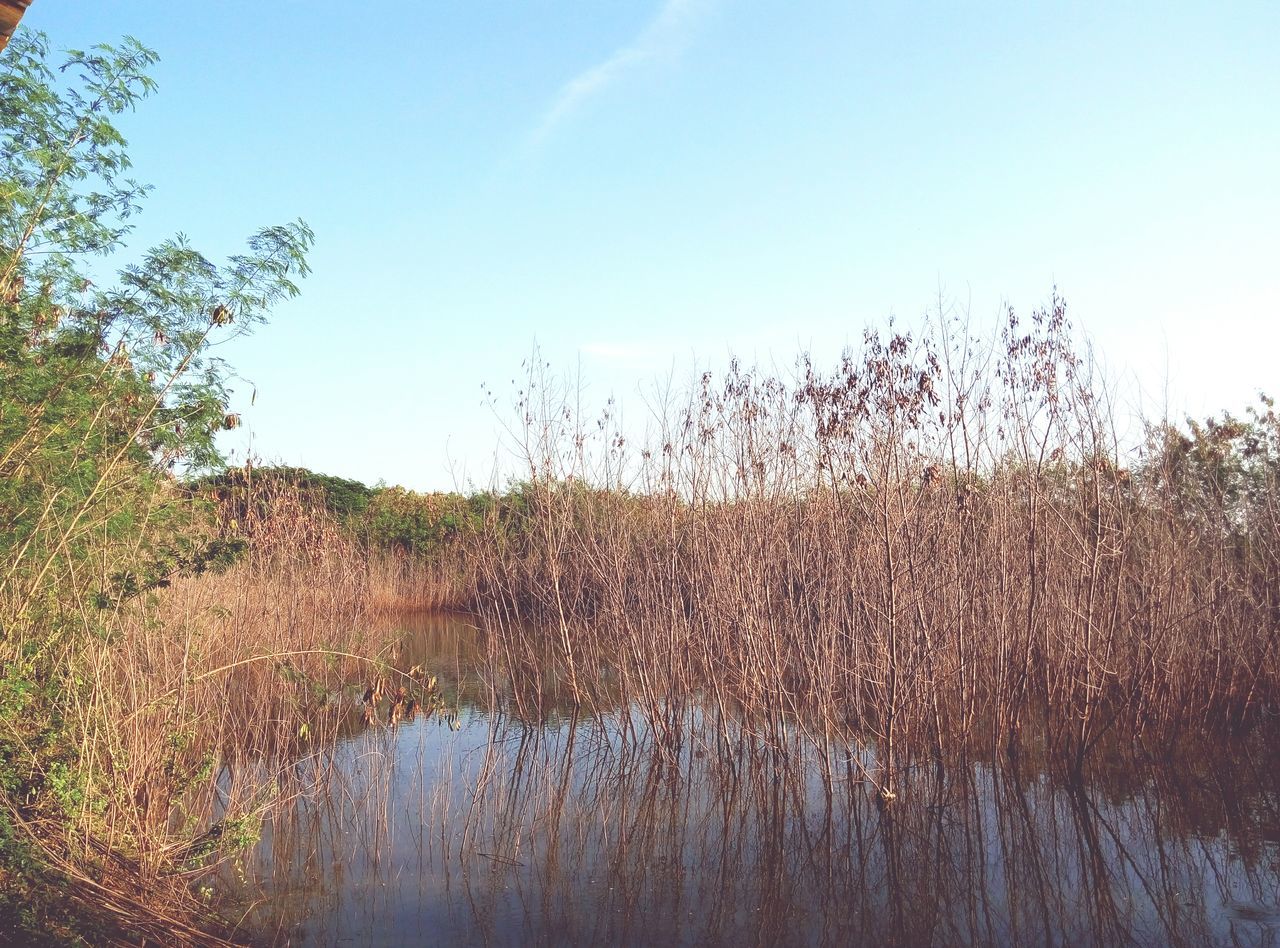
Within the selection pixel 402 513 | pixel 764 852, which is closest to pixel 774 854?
pixel 764 852

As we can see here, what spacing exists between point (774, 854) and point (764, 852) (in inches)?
2.3

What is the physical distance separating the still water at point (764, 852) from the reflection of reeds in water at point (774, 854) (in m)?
0.01

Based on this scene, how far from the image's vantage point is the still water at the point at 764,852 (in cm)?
387

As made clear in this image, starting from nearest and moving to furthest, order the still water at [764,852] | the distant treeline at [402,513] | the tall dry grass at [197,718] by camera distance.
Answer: the tall dry grass at [197,718] < the still water at [764,852] < the distant treeline at [402,513]

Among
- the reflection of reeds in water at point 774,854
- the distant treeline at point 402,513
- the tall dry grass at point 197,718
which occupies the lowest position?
the reflection of reeds in water at point 774,854

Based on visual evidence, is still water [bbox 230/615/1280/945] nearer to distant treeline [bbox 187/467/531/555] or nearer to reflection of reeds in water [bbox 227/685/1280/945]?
reflection of reeds in water [bbox 227/685/1280/945]

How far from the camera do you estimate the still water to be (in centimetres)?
387

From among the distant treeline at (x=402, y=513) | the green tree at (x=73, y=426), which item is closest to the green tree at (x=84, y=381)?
the green tree at (x=73, y=426)

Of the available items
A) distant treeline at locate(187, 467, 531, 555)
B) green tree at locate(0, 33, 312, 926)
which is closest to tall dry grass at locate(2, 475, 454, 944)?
green tree at locate(0, 33, 312, 926)

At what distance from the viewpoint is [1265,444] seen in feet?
27.6

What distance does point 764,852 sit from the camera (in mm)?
4688

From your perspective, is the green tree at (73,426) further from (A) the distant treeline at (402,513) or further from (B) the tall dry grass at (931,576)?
(A) the distant treeline at (402,513)

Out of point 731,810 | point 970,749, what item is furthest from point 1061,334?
point 731,810

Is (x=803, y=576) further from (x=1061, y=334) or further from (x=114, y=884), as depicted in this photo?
(x=114, y=884)
